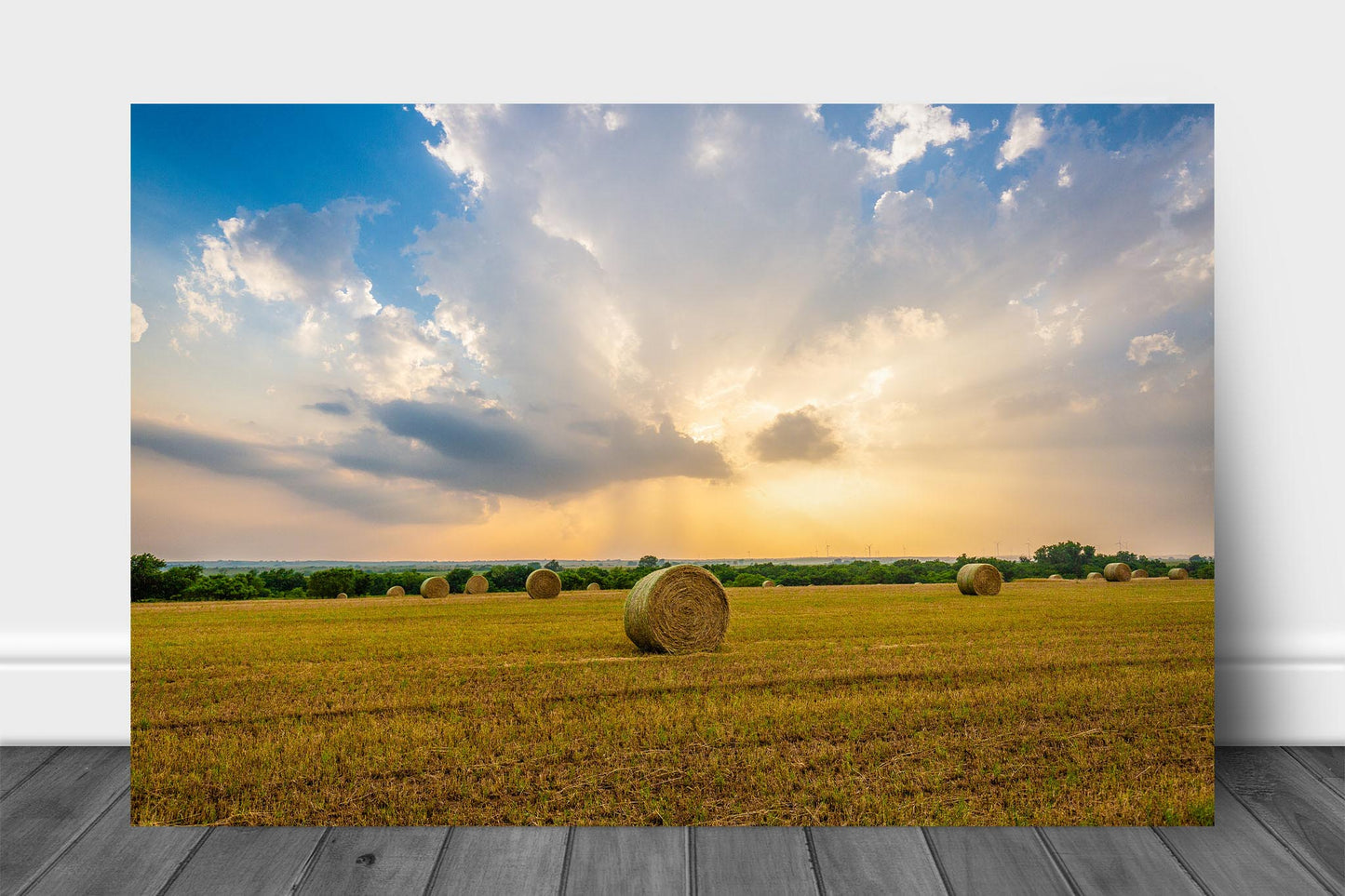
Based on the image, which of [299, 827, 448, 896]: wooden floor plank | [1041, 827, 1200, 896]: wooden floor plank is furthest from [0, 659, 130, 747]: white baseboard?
[1041, 827, 1200, 896]: wooden floor plank

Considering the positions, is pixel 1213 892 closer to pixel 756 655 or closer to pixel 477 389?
pixel 756 655

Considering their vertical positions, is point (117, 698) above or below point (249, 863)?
above

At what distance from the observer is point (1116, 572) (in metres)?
3.66

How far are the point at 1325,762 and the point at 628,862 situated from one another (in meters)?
3.22

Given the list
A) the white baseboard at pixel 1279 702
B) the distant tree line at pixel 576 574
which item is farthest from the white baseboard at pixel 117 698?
the distant tree line at pixel 576 574

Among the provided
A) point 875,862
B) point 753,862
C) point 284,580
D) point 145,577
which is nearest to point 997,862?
point 875,862

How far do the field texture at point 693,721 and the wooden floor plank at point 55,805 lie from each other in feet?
0.98

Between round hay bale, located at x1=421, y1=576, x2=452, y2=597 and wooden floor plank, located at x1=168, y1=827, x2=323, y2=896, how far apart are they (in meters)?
1.01

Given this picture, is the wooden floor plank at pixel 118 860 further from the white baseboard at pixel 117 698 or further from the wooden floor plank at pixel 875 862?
the wooden floor plank at pixel 875 862

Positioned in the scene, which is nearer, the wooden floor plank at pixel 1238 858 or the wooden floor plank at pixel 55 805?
the wooden floor plank at pixel 1238 858

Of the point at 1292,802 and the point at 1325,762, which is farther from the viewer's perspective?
the point at 1325,762

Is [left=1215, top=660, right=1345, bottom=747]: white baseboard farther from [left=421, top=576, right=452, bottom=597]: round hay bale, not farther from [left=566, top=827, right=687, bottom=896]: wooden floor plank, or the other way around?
[left=421, top=576, right=452, bottom=597]: round hay bale

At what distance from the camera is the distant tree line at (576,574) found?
373cm

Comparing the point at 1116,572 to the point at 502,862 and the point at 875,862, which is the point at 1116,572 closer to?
the point at 875,862
